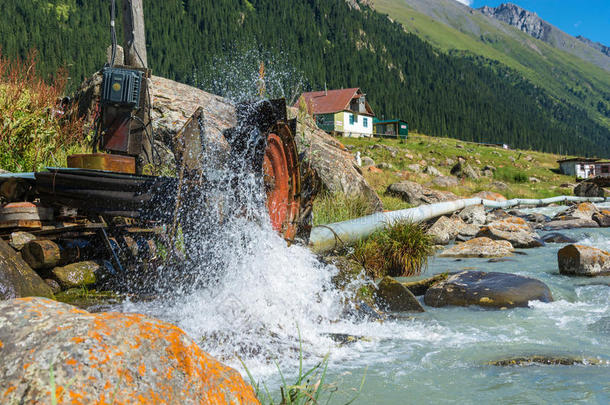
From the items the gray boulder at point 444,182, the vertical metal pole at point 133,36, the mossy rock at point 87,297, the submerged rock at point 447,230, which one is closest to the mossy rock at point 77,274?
the mossy rock at point 87,297

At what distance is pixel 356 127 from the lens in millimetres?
65438

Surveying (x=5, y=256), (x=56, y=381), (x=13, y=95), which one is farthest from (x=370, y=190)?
(x=56, y=381)

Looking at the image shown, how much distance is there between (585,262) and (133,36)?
29.1 feet

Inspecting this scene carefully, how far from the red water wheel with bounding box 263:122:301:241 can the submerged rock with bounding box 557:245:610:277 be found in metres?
4.52

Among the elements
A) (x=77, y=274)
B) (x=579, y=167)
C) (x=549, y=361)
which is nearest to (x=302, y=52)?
(x=579, y=167)

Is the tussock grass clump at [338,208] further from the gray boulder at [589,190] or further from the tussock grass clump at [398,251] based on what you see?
the gray boulder at [589,190]

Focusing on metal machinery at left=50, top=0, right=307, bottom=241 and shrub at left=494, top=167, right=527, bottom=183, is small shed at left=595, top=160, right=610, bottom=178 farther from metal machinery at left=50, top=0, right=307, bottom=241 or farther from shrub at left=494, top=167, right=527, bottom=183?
metal machinery at left=50, top=0, right=307, bottom=241

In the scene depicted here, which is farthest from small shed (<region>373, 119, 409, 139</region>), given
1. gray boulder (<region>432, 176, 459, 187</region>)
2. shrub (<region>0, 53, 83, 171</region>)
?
shrub (<region>0, 53, 83, 171</region>)

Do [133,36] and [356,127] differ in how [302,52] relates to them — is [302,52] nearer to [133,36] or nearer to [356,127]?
[356,127]

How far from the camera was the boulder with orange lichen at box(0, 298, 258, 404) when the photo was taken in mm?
1367

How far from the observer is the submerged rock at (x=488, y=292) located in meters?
5.64

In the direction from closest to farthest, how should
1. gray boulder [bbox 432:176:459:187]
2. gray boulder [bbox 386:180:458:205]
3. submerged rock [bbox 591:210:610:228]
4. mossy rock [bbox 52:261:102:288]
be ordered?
mossy rock [bbox 52:261:102:288] → submerged rock [bbox 591:210:610:228] → gray boulder [bbox 386:180:458:205] → gray boulder [bbox 432:176:459:187]

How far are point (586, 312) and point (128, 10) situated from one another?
8.99 m

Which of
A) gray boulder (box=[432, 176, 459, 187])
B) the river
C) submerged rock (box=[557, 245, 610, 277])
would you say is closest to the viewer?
the river
